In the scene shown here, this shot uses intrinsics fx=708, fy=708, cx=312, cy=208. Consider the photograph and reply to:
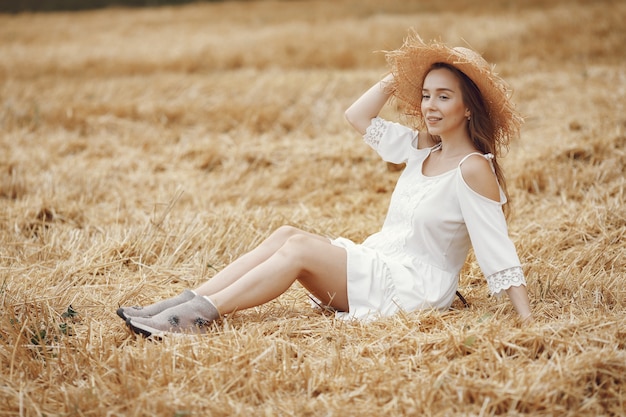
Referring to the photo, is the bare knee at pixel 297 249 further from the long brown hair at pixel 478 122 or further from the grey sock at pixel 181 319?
the long brown hair at pixel 478 122

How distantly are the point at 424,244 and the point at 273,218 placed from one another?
162 cm

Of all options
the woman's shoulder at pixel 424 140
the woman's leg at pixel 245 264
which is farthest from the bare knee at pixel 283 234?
the woman's shoulder at pixel 424 140

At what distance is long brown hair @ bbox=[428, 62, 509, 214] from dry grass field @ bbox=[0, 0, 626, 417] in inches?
26.1

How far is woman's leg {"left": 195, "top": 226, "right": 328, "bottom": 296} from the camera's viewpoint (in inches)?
123

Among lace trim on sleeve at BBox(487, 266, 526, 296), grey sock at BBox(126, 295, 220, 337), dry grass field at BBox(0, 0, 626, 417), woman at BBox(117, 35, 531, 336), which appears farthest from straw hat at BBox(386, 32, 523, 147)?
grey sock at BBox(126, 295, 220, 337)

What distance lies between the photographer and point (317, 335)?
301cm

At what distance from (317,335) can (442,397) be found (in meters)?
0.74

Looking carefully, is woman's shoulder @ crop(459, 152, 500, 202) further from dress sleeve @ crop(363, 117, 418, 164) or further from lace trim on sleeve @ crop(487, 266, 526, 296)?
dress sleeve @ crop(363, 117, 418, 164)

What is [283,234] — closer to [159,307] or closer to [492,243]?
[159,307]

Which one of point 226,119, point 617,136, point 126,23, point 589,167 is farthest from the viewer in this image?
point 126,23

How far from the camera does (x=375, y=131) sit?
11.6 feet

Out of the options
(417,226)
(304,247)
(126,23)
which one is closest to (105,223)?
(304,247)

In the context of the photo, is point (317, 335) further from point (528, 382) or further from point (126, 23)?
point (126, 23)

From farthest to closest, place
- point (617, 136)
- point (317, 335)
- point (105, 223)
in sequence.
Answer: point (617, 136) → point (105, 223) → point (317, 335)
